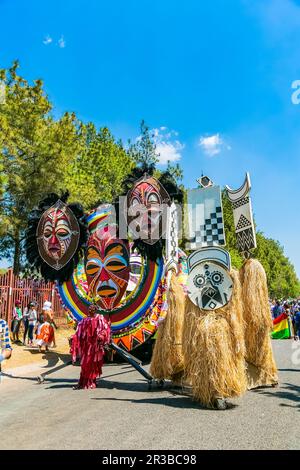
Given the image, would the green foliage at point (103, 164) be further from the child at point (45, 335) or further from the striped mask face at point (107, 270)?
the striped mask face at point (107, 270)

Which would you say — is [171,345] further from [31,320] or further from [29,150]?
[29,150]

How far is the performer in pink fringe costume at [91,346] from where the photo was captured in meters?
7.70

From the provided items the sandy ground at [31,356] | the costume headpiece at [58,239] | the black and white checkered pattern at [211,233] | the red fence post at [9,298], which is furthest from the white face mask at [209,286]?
the red fence post at [9,298]

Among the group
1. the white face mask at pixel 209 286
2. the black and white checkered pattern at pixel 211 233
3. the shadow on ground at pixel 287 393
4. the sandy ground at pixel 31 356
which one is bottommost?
the shadow on ground at pixel 287 393

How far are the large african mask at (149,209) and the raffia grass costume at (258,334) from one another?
2.39 m

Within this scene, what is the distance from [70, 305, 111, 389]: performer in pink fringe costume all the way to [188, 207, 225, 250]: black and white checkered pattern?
2431mm

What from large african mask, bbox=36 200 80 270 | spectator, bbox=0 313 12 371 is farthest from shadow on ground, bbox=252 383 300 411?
large african mask, bbox=36 200 80 270

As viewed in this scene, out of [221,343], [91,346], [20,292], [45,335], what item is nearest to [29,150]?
Result: [20,292]

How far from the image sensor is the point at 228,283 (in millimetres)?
6242

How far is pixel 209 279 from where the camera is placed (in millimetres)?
6379

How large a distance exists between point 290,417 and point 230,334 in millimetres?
1358

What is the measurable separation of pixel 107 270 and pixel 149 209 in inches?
67.9
